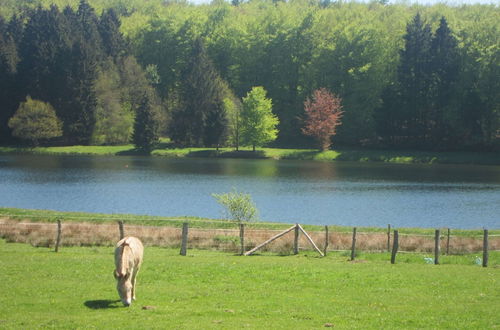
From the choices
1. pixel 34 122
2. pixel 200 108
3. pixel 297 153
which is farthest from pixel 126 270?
pixel 200 108

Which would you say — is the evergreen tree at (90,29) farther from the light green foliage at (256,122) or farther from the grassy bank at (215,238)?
the grassy bank at (215,238)

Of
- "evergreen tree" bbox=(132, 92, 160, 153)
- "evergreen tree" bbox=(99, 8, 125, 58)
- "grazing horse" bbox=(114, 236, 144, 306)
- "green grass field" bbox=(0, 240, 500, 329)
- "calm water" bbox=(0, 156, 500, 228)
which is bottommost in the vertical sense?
"calm water" bbox=(0, 156, 500, 228)

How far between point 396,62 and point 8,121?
73.9m

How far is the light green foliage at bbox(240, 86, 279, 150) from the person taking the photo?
109262 millimetres

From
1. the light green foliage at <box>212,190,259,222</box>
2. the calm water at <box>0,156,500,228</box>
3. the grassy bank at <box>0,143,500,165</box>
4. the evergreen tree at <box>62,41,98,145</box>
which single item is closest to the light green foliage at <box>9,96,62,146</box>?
the grassy bank at <box>0,143,500,165</box>

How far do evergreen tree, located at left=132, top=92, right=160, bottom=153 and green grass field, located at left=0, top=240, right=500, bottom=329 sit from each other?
3316 inches

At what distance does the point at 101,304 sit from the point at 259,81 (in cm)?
12079

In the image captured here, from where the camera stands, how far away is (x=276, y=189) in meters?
64.6

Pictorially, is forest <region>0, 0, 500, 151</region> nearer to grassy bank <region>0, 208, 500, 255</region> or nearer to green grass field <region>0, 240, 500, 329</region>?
grassy bank <region>0, 208, 500, 255</region>

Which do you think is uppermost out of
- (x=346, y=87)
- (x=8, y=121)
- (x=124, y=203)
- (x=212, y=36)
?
(x=212, y=36)

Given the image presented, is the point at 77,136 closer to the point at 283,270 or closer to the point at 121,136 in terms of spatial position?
the point at 121,136

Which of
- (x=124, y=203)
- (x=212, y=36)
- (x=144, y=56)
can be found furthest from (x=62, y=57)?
(x=124, y=203)

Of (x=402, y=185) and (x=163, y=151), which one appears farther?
(x=163, y=151)

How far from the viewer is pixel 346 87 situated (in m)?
122
